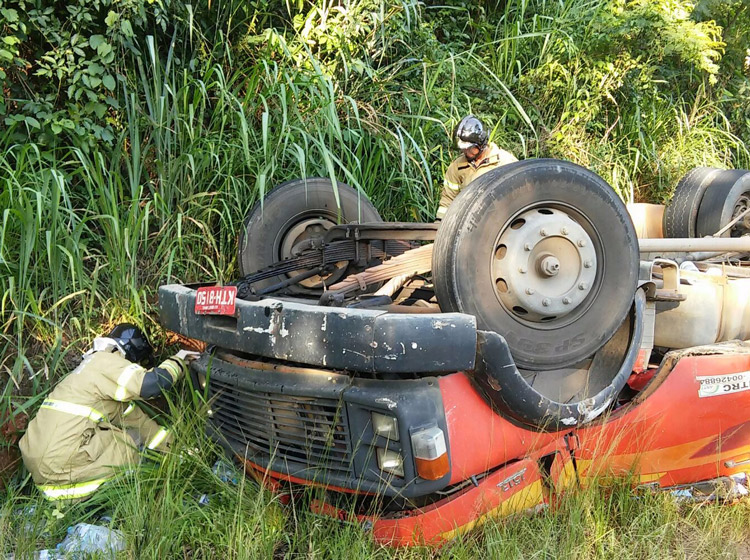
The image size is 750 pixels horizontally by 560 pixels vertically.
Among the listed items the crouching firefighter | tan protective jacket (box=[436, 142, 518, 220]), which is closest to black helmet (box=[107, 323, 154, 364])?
the crouching firefighter

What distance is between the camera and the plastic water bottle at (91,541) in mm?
2139

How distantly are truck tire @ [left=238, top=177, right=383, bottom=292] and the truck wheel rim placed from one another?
114 cm

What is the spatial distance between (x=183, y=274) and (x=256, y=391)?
62.5 inches

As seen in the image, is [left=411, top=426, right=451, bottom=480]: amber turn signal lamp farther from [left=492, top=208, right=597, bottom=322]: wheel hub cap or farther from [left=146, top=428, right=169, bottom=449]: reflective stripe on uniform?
[left=146, top=428, right=169, bottom=449]: reflective stripe on uniform

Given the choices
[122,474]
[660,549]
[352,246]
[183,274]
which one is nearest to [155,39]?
[183,274]

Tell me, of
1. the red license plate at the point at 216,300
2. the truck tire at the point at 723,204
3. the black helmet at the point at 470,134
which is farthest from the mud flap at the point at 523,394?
the truck tire at the point at 723,204

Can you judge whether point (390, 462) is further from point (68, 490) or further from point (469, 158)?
point (469, 158)

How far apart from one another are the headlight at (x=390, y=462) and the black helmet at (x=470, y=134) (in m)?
2.61

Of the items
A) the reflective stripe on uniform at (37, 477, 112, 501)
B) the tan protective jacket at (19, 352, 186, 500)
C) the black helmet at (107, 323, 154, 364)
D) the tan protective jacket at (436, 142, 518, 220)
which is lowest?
the reflective stripe on uniform at (37, 477, 112, 501)

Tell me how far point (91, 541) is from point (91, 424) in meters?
0.71

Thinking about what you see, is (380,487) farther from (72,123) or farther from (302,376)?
(72,123)

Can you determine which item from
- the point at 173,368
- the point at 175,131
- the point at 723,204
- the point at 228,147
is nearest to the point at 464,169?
the point at 228,147

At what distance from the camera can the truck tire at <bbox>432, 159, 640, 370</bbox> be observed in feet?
7.07

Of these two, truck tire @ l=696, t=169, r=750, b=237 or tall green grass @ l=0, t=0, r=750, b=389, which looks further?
truck tire @ l=696, t=169, r=750, b=237
